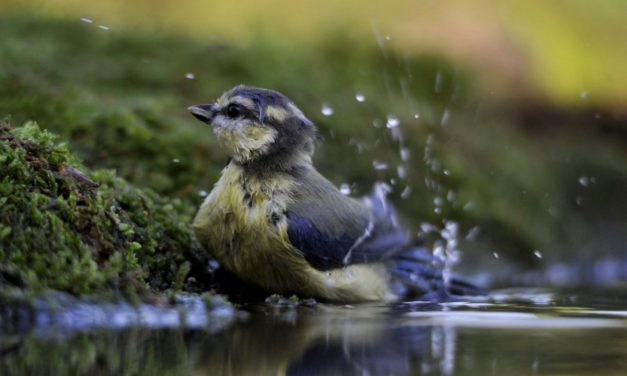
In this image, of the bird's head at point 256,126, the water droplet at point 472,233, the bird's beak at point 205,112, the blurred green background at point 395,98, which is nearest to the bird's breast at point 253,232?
the bird's head at point 256,126

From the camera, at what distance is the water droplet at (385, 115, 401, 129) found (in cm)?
859

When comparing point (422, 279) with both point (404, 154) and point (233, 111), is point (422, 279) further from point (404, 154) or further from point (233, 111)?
point (404, 154)

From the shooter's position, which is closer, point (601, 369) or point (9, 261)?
point (601, 369)

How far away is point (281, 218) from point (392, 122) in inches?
148

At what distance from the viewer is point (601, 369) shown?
10.2ft

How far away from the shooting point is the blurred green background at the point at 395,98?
7195 mm

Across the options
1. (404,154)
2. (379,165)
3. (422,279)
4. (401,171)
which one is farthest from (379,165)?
(422,279)

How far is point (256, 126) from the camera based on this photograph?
540 centimetres

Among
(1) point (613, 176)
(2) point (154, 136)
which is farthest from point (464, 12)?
(2) point (154, 136)

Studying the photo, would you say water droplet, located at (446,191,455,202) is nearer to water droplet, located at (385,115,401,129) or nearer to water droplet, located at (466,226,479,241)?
water droplet, located at (466,226,479,241)

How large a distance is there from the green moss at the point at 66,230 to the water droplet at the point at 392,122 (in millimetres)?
3872

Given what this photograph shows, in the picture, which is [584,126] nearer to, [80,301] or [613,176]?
[613,176]

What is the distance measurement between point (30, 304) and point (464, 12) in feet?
30.2

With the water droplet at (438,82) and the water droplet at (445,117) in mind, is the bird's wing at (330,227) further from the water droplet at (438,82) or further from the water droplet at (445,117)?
the water droplet at (438,82)
